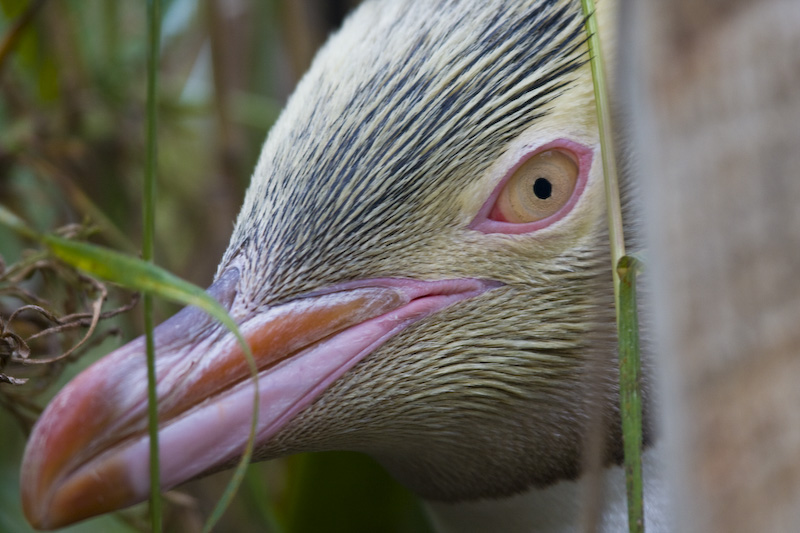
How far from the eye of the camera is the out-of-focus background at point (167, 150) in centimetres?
150

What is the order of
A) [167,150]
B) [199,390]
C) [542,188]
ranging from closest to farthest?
1. [199,390]
2. [542,188]
3. [167,150]

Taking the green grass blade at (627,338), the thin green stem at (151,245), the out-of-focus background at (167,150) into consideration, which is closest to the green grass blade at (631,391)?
the green grass blade at (627,338)

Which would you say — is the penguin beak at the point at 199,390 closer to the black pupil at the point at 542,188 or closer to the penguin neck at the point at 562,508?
the black pupil at the point at 542,188

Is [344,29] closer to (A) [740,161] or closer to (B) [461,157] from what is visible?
(B) [461,157]

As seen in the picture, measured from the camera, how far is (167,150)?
223cm

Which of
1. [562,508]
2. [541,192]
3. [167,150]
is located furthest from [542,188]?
[167,150]

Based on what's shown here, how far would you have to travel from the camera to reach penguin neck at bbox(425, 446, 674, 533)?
98cm

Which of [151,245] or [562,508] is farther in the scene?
[562,508]

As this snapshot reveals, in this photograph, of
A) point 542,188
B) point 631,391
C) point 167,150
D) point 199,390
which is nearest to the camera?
point 631,391

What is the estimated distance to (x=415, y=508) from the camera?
1.57 meters

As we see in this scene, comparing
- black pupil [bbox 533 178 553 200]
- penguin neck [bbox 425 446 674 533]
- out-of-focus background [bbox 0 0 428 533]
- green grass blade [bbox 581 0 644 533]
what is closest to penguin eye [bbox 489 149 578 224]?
black pupil [bbox 533 178 553 200]

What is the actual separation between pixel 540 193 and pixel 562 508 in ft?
1.33

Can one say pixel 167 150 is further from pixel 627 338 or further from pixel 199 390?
pixel 627 338

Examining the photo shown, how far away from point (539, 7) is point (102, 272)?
61 cm
